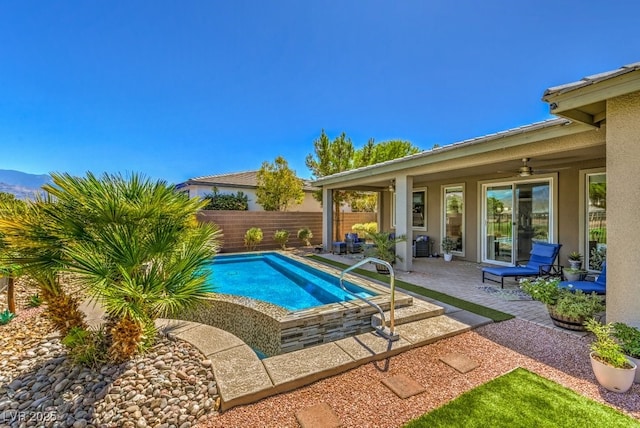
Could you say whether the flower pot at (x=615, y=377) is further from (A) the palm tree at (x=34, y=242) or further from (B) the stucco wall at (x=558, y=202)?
(A) the palm tree at (x=34, y=242)

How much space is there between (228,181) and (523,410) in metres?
21.2

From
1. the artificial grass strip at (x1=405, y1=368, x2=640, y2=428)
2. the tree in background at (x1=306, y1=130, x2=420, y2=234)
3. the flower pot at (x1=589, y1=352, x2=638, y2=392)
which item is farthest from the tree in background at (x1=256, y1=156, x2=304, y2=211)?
the flower pot at (x1=589, y1=352, x2=638, y2=392)

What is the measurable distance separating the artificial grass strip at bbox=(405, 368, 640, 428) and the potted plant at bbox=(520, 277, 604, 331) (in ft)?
6.80

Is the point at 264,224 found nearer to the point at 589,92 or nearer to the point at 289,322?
the point at 289,322

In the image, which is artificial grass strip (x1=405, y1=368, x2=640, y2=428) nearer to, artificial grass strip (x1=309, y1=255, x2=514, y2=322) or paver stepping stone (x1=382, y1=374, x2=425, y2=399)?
paver stepping stone (x1=382, y1=374, x2=425, y2=399)

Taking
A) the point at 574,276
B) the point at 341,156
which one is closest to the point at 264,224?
the point at 341,156

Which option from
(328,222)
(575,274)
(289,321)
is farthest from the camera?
(328,222)

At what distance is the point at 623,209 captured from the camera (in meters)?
3.95

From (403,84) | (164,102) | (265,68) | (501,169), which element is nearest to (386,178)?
(501,169)

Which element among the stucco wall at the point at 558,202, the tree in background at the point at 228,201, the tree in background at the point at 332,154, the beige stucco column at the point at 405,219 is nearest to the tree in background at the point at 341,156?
the tree in background at the point at 332,154

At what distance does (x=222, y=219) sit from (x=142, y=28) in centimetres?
846

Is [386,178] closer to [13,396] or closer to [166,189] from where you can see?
[166,189]

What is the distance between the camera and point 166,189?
147 inches

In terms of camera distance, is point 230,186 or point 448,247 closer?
point 448,247
